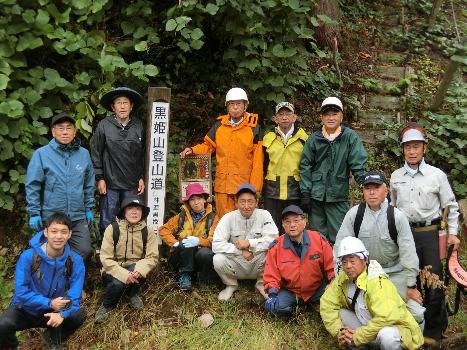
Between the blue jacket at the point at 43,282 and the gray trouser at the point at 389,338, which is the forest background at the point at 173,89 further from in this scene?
the gray trouser at the point at 389,338

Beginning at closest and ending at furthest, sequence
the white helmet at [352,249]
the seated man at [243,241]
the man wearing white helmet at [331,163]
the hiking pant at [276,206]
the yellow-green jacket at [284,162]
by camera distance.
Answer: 1. the white helmet at [352,249]
2. the seated man at [243,241]
3. the man wearing white helmet at [331,163]
4. the yellow-green jacket at [284,162]
5. the hiking pant at [276,206]

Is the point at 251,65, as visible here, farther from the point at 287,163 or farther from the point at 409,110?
the point at 409,110

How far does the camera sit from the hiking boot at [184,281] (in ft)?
18.9

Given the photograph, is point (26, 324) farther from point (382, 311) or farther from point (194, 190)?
point (382, 311)

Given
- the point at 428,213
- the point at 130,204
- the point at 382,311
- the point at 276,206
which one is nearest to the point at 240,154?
the point at 276,206

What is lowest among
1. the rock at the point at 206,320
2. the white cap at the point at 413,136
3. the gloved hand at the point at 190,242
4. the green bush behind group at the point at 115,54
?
the rock at the point at 206,320

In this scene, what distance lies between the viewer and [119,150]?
575 centimetres

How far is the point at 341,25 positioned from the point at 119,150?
7.94 metres

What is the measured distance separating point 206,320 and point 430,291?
236cm

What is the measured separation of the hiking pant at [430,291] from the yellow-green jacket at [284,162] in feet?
5.00

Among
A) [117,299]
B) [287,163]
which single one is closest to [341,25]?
[287,163]

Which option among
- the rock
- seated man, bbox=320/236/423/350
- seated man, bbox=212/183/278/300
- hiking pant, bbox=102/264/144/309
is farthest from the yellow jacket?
seated man, bbox=320/236/423/350

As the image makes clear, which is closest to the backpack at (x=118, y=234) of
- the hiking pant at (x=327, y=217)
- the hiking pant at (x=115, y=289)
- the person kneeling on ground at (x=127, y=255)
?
the person kneeling on ground at (x=127, y=255)

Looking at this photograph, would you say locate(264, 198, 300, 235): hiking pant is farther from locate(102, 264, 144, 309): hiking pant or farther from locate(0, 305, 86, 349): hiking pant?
locate(0, 305, 86, 349): hiking pant
